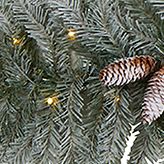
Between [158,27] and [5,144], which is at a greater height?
[158,27]

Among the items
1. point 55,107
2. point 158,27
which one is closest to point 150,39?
point 158,27

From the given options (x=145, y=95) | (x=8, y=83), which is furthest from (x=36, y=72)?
(x=145, y=95)

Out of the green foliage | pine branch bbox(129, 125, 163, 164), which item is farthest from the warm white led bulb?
pine branch bbox(129, 125, 163, 164)

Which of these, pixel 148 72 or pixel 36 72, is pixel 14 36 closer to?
pixel 36 72

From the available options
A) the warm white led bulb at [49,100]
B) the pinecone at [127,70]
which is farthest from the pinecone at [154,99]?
the warm white led bulb at [49,100]

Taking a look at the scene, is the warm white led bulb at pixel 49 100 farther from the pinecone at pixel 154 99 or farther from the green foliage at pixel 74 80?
the pinecone at pixel 154 99
